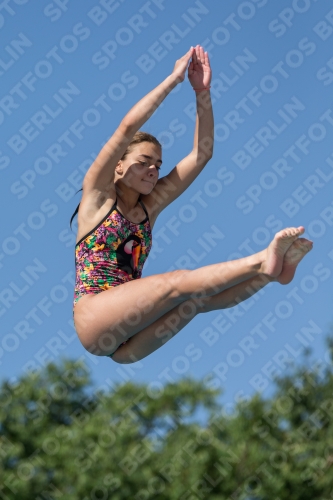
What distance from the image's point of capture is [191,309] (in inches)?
268

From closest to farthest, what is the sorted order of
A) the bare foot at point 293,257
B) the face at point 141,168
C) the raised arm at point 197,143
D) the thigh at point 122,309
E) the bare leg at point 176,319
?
1. the bare foot at point 293,257
2. the thigh at point 122,309
3. the bare leg at point 176,319
4. the face at point 141,168
5. the raised arm at point 197,143

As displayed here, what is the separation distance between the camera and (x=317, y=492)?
29641 millimetres

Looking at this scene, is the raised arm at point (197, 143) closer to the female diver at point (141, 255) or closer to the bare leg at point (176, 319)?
the female diver at point (141, 255)

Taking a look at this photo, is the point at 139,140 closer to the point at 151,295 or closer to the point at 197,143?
the point at 197,143

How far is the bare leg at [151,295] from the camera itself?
6117mm

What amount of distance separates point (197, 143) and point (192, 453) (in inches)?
887

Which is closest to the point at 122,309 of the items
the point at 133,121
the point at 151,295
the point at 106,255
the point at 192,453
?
the point at 151,295

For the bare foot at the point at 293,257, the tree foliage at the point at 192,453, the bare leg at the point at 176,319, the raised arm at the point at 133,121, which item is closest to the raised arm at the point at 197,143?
the raised arm at the point at 133,121

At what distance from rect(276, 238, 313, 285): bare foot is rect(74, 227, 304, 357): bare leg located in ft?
0.23

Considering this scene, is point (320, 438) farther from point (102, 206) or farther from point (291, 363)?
point (102, 206)

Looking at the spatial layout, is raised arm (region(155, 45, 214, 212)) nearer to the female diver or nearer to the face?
the female diver

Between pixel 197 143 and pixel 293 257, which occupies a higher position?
pixel 197 143

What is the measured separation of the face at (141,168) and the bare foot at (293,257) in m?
A: 1.45

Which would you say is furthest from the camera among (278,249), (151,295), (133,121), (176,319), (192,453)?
(192,453)
